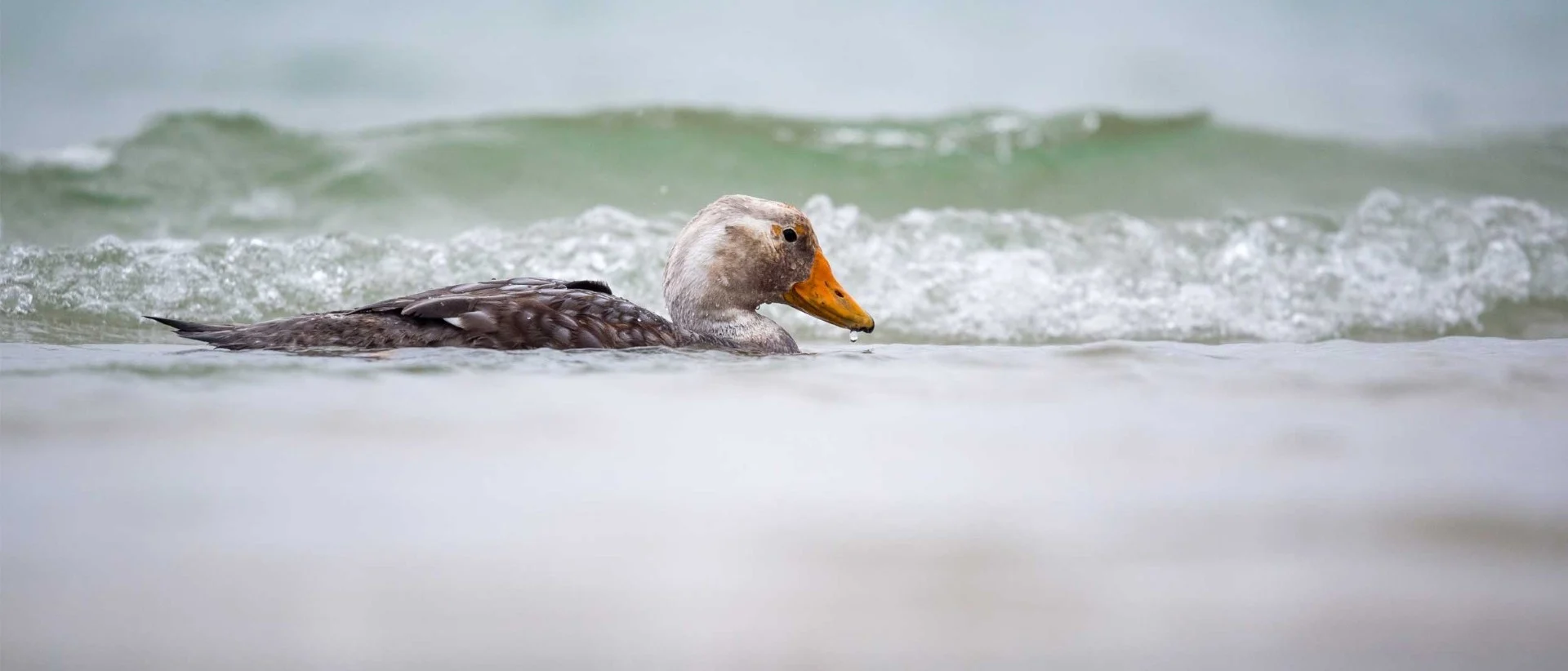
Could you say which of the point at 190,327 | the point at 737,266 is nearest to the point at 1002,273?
the point at 737,266

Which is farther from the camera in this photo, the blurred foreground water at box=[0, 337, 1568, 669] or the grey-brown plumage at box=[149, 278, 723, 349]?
the grey-brown plumage at box=[149, 278, 723, 349]

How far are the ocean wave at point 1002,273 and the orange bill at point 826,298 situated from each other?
1.22 metres

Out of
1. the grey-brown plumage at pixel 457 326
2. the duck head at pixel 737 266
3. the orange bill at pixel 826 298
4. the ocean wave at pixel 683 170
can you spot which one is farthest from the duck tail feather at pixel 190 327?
the ocean wave at pixel 683 170

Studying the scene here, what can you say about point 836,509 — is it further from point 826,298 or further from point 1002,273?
point 1002,273

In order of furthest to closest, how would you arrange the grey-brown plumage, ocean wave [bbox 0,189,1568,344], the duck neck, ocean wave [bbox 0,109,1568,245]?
ocean wave [bbox 0,109,1568,245] < ocean wave [bbox 0,189,1568,344] < the duck neck < the grey-brown plumage

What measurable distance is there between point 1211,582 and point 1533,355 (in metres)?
3.05

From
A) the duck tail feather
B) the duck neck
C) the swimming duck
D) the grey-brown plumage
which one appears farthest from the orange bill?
the duck tail feather

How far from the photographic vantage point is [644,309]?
4.57 m

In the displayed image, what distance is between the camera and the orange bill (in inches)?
193

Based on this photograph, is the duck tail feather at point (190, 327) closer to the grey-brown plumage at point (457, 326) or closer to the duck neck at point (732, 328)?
the grey-brown plumage at point (457, 326)

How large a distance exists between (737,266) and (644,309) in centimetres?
42

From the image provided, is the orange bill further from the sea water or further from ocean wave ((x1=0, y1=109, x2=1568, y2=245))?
ocean wave ((x1=0, y1=109, x2=1568, y2=245))

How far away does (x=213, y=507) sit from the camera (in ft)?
7.36

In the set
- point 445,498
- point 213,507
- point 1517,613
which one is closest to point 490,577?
point 445,498
